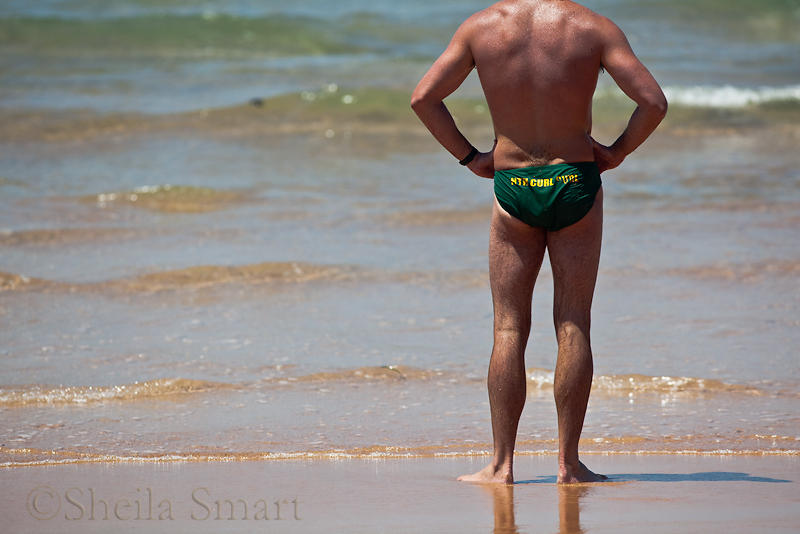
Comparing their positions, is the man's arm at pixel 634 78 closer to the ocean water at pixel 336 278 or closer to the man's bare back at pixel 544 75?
the man's bare back at pixel 544 75

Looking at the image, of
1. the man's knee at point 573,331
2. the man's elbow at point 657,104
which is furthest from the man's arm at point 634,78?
the man's knee at point 573,331

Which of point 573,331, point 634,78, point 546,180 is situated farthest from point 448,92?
point 573,331

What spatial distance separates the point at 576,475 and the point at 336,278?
4243 mm

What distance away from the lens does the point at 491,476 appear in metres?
4.19

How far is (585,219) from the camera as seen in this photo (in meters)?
4.10

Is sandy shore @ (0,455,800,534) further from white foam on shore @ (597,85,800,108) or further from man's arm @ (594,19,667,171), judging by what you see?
white foam on shore @ (597,85,800,108)

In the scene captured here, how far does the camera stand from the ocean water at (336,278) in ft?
17.0

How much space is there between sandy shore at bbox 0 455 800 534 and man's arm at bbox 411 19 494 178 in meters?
1.21

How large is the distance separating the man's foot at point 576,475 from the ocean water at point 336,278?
59cm

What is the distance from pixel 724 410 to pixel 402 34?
22.7 m

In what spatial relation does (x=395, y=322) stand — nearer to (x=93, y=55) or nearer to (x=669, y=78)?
(x=669, y=78)

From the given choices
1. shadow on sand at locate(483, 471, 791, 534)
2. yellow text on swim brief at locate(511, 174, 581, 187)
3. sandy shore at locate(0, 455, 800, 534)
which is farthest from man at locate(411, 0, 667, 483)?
Result: sandy shore at locate(0, 455, 800, 534)

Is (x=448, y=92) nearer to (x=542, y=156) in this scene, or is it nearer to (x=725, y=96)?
(x=542, y=156)

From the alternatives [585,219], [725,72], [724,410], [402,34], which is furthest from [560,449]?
[402,34]
